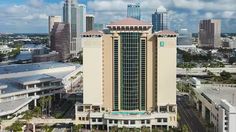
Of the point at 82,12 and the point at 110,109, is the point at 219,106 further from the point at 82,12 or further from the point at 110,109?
the point at 82,12

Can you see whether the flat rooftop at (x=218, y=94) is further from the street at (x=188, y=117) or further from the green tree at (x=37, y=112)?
the green tree at (x=37, y=112)

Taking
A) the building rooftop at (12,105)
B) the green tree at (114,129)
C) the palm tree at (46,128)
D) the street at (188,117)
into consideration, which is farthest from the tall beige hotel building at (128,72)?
the building rooftop at (12,105)

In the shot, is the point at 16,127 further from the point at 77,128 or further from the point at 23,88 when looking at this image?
the point at 23,88

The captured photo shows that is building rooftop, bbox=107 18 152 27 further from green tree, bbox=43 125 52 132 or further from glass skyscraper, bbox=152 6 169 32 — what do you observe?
glass skyscraper, bbox=152 6 169 32

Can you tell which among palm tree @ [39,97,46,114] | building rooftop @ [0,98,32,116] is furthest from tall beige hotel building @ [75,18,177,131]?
palm tree @ [39,97,46,114]

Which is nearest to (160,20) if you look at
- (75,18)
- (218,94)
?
(75,18)

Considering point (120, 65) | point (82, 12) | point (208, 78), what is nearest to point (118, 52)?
point (120, 65)

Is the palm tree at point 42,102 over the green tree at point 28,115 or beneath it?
over
